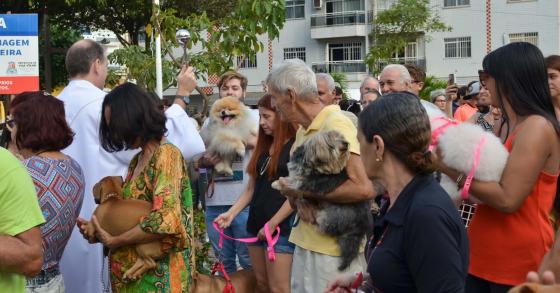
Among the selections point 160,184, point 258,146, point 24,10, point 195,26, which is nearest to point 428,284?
point 160,184

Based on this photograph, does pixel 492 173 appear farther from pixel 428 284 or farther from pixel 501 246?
pixel 428 284

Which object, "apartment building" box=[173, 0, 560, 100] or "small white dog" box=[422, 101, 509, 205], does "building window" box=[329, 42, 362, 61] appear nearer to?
"apartment building" box=[173, 0, 560, 100]

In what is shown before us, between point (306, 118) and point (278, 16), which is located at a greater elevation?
point (278, 16)

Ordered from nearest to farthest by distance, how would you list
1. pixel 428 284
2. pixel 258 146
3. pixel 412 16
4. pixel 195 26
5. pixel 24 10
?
1. pixel 428 284
2. pixel 258 146
3. pixel 195 26
4. pixel 24 10
5. pixel 412 16

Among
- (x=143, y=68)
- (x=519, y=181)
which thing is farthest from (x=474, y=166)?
(x=143, y=68)

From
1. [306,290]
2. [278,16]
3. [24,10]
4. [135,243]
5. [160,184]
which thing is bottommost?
[306,290]

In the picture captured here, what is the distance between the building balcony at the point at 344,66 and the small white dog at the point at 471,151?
1721 inches

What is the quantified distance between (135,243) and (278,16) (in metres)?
5.52

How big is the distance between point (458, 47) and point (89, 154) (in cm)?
4078

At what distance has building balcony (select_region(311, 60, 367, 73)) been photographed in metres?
46.9

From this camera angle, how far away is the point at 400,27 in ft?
140

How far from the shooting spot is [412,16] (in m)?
41.2

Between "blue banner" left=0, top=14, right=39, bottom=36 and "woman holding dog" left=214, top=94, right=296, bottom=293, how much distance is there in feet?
25.8

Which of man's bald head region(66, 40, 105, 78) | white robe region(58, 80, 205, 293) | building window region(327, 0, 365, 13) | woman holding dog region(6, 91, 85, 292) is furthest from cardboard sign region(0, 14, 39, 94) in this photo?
building window region(327, 0, 365, 13)
